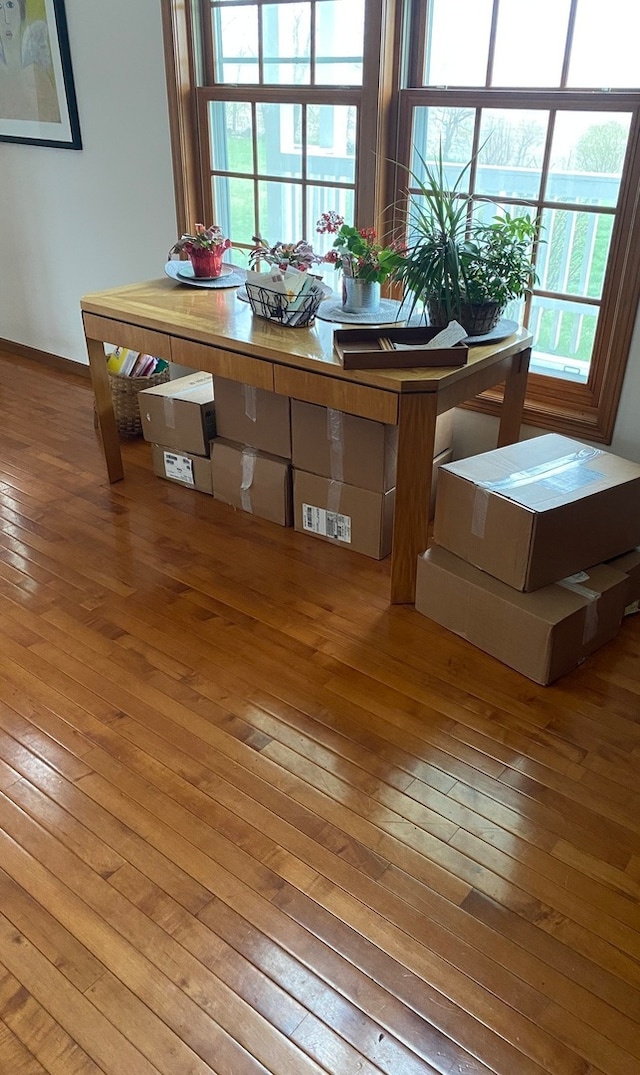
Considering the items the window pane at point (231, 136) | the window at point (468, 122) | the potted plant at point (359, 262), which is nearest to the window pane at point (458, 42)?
the window at point (468, 122)

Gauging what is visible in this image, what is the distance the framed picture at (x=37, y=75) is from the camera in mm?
3592

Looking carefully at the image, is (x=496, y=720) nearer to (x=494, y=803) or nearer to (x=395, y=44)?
(x=494, y=803)

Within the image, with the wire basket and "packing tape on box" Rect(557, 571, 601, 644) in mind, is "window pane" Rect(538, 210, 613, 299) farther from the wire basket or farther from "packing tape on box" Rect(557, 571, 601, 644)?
"packing tape on box" Rect(557, 571, 601, 644)

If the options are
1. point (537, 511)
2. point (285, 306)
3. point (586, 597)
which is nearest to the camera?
point (537, 511)

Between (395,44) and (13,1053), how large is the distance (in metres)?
2.92

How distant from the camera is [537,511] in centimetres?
198

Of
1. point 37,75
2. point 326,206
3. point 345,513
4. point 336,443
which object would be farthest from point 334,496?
point 37,75

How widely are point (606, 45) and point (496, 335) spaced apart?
0.85m

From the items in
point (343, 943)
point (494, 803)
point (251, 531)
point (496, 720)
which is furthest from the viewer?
point (251, 531)

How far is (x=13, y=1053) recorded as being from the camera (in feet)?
4.32

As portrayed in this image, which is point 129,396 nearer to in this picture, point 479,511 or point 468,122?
point 468,122

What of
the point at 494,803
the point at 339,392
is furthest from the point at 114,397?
the point at 494,803

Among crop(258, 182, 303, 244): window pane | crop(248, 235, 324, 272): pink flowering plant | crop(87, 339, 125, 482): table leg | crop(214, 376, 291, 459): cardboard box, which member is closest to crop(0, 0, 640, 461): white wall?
crop(258, 182, 303, 244): window pane

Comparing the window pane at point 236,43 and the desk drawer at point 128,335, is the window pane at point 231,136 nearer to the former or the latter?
the window pane at point 236,43
